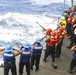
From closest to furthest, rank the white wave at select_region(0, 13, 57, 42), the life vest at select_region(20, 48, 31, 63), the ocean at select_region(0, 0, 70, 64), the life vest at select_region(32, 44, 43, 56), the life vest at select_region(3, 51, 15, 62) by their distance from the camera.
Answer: the life vest at select_region(3, 51, 15, 62) < the life vest at select_region(20, 48, 31, 63) < the life vest at select_region(32, 44, 43, 56) < the ocean at select_region(0, 0, 70, 64) < the white wave at select_region(0, 13, 57, 42)

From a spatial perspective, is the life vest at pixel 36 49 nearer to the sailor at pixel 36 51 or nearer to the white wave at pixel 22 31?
the sailor at pixel 36 51

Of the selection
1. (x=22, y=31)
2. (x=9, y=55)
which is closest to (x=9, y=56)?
(x=9, y=55)

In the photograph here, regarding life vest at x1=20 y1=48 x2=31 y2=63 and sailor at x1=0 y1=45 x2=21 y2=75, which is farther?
life vest at x1=20 y1=48 x2=31 y2=63

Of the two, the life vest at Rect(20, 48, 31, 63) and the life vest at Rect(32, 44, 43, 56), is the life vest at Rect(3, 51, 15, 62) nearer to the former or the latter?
the life vest at Rect(20, 48, 31, 63)

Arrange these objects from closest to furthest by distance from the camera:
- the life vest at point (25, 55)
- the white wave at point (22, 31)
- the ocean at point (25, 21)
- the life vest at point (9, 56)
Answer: the life vest at point (9, 56) < the life vest at point (25, 55) < the ocean at point (25, 21) < the white wave at point (22, 31)

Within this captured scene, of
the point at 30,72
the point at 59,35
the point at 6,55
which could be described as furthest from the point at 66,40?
the point at 6,55

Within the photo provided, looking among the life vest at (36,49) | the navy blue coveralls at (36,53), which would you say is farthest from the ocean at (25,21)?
the life vest at (36,49)

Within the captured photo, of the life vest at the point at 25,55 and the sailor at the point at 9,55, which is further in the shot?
the life vest at the point at 25,55

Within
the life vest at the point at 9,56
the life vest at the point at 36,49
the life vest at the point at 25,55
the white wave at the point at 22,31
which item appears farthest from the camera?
the white wave at the point at 22,31

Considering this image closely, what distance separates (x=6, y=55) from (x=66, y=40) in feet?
22.9

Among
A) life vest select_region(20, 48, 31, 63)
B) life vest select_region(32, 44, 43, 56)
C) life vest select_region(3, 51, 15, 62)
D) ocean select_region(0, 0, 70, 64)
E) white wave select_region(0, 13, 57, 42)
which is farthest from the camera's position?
white wave select_region(0, 13, 57, 42)

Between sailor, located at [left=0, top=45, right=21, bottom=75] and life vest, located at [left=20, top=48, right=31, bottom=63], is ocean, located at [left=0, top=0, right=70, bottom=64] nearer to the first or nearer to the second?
life vest, located at [left=20, top=48, right=31, bottom=63]

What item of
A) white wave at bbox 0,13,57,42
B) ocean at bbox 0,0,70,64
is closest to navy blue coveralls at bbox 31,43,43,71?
ocean at bbox 0,0,70,64

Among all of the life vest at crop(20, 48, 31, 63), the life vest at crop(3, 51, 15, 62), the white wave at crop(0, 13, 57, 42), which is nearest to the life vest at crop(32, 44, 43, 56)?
the life vest at crop(20, 48, 31, 63)
